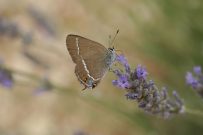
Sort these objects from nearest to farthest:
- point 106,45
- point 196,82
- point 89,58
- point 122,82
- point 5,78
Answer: point 122,82 → point 89,58 → point 196,82 → point 5,78 → point 106,45

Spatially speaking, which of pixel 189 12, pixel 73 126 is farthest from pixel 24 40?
pixel 73 126

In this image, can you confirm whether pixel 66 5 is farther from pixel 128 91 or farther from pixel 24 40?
pixel 128 91

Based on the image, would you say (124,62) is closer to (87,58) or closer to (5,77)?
(87,58)

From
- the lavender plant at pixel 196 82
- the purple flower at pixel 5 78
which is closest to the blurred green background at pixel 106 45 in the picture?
the purple flower at pixel 5 78

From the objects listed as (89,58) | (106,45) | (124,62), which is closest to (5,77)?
(89,58)

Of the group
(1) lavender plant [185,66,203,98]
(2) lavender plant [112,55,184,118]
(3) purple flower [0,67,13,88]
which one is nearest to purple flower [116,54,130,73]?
(2) lavender plant [112,55,184,118]

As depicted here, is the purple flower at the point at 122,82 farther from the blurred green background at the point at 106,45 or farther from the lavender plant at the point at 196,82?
the blurred green background at the point at 106,45

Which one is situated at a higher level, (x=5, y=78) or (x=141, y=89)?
(x=5, y=78)
